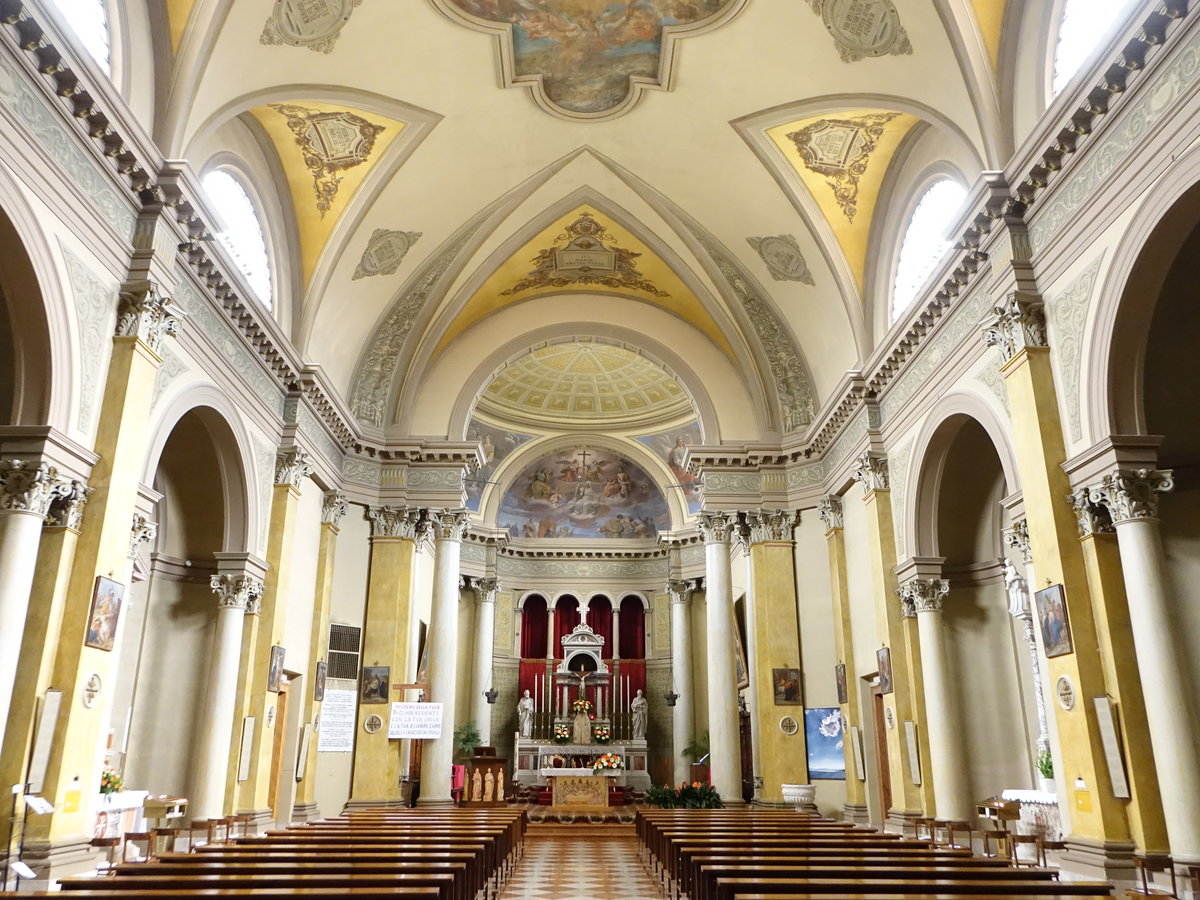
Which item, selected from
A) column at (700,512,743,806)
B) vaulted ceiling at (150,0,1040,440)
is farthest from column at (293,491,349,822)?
column at (700,512,743,806)

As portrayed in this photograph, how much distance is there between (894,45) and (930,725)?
32.9 ft

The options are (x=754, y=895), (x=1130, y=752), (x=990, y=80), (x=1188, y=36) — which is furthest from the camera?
(x=990, y=80)

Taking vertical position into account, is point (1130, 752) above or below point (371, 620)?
below

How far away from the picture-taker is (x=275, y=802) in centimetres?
1581

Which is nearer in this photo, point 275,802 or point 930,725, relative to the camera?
point 930,725

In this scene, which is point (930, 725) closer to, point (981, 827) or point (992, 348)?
point (981, 827)

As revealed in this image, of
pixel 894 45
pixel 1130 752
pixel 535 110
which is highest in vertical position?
pixel 535 110

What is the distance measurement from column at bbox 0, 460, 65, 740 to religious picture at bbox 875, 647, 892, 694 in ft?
40.8

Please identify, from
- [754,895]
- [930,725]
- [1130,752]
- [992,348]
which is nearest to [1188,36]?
[992,348]

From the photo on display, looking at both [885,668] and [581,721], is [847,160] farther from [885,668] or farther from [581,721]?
[581,721]

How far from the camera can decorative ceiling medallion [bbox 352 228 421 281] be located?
17.7 m

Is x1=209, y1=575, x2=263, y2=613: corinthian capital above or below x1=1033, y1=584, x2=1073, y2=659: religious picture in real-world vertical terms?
above

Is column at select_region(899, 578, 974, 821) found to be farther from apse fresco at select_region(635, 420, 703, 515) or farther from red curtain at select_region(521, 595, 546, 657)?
red curtain at select_region(521, 595, 546, 657)

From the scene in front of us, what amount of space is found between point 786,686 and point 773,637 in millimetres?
1040
